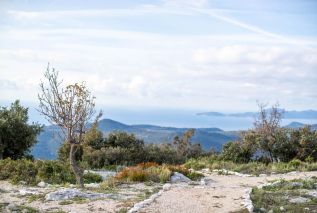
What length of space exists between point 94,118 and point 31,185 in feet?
13.2

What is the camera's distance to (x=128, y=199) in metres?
17.5

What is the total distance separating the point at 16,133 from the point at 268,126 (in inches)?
734

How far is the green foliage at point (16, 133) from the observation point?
34.1m

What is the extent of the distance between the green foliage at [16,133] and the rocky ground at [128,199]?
13.8m

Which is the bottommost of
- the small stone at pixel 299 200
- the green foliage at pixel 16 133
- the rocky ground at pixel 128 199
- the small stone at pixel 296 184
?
the rocky ground at pixel 128 199

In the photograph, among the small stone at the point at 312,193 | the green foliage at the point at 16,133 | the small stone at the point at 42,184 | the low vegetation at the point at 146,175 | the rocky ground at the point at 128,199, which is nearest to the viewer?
the rocky ground at the point at 128,199

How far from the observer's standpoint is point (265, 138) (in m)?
36.7

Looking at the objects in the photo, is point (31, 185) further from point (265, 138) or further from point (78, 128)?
point (265, 138)

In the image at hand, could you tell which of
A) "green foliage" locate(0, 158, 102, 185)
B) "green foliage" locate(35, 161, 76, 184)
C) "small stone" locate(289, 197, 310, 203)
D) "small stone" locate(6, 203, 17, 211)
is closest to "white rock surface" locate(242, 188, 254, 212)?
"small stone" locate(289, 197, 310, 203)

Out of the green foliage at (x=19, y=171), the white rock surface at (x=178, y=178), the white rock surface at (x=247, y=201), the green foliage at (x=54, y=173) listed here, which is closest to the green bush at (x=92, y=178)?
the green foliage at (x=54, y=173)

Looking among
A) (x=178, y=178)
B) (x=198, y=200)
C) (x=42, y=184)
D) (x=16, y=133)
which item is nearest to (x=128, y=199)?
(x=198, y=200)

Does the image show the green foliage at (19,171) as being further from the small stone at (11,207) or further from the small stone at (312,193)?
the small stone at (312,193)

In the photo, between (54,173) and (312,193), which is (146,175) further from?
(312,193)

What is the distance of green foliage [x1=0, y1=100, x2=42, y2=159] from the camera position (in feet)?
112
